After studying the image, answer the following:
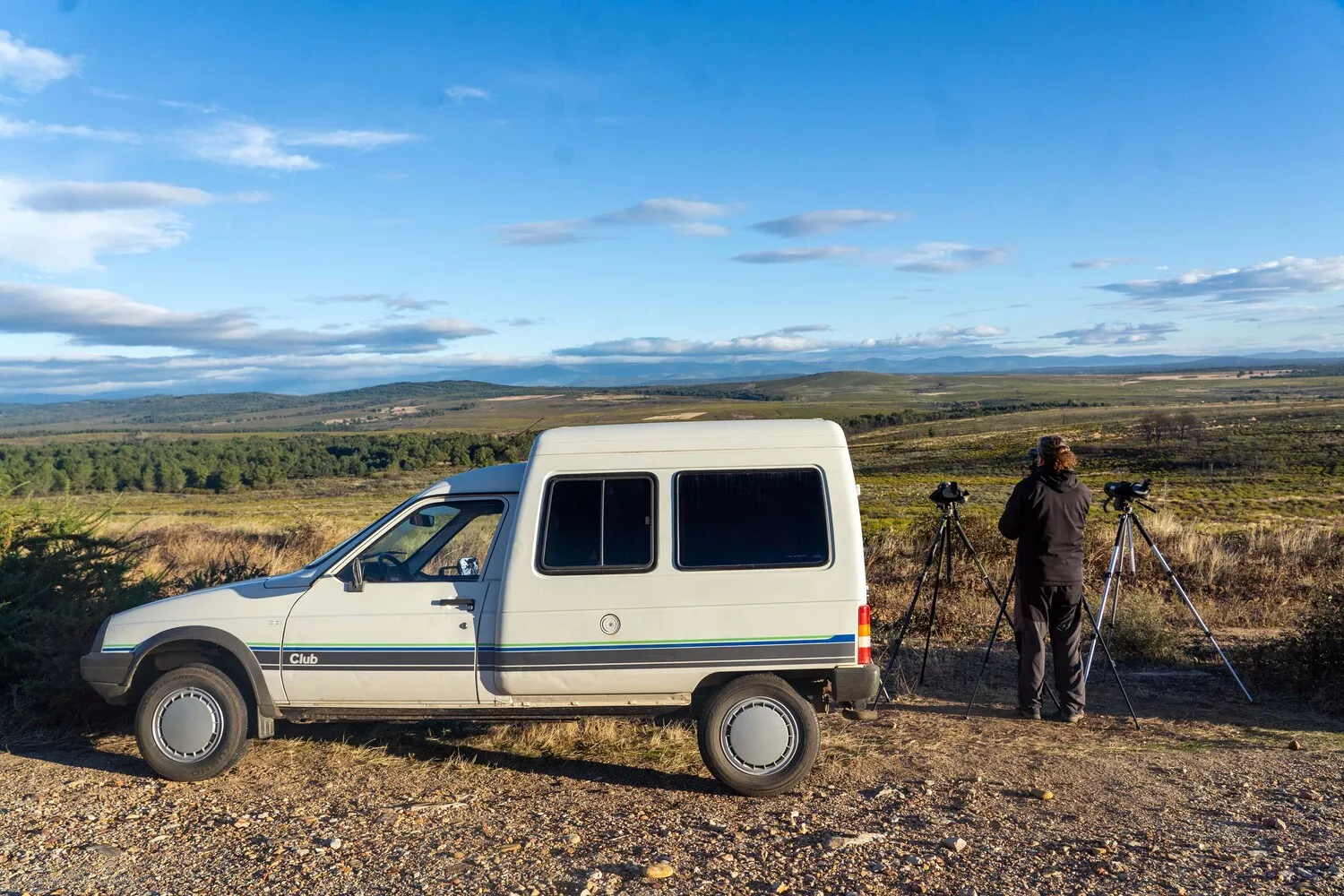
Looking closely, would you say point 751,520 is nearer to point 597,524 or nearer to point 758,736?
point 597,524

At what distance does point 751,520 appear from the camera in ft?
17.9

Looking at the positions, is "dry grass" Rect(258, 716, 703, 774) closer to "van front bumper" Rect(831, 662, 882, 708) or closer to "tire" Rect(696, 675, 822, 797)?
"tire" Rect(696, 675, 822, 797)

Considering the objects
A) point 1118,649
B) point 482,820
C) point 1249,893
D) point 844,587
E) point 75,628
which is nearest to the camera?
point 1249,893

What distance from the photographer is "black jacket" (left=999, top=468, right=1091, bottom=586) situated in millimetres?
6742

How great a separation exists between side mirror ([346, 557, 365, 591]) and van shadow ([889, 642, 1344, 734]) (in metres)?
4.07

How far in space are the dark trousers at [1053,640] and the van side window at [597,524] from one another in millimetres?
3127

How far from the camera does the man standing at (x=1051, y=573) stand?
6742 millimetres

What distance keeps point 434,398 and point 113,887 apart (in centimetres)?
12913

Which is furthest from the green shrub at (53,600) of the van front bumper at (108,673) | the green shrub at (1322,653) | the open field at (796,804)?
the green shrub at (1322,653)

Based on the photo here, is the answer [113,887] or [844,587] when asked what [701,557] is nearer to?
[844,587]

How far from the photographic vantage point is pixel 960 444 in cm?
6519

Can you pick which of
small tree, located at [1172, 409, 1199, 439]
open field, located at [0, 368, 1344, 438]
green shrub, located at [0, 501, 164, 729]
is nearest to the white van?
green shrub, located at [0, 501, 164, 729]

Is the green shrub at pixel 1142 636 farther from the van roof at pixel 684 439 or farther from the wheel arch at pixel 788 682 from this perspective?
the van roof at pixel 684 439

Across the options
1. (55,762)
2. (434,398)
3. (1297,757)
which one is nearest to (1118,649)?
(1297,757)
